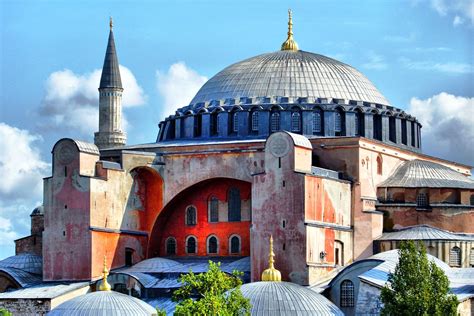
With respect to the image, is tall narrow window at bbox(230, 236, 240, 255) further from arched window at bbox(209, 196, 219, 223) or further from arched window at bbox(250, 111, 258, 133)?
arched window at bbox(250, 111, 258, 133)

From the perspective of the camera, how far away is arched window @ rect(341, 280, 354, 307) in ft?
201

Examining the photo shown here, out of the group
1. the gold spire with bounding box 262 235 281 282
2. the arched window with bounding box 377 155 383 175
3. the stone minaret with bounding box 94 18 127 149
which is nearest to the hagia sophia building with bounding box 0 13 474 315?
the arched window with bounding box 377 155 383 175

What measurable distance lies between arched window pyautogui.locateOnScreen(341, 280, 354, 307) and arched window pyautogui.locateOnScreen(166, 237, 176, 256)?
1090 cm

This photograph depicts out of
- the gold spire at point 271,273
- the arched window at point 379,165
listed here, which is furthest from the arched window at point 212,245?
the gold spire at point 271,273

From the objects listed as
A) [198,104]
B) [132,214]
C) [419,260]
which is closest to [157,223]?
[132,214]

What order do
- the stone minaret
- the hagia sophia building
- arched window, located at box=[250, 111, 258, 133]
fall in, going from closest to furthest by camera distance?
1. the hagia sophia building
2. arched window, located at box=[250, 111, 258, 133]
3. the stone minaret

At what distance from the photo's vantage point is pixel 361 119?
71.1m

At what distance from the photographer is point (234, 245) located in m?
68.2

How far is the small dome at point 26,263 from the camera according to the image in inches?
2749

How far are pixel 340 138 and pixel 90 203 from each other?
11.1 metres

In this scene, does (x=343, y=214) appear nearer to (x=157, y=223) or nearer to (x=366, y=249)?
(x=366, y=249)

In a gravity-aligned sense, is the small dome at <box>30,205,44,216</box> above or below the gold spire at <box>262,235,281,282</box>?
above

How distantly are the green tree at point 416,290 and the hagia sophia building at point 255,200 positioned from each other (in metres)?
5.06

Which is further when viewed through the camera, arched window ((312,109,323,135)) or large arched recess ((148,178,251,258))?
arched window ((312,109,323,135))
